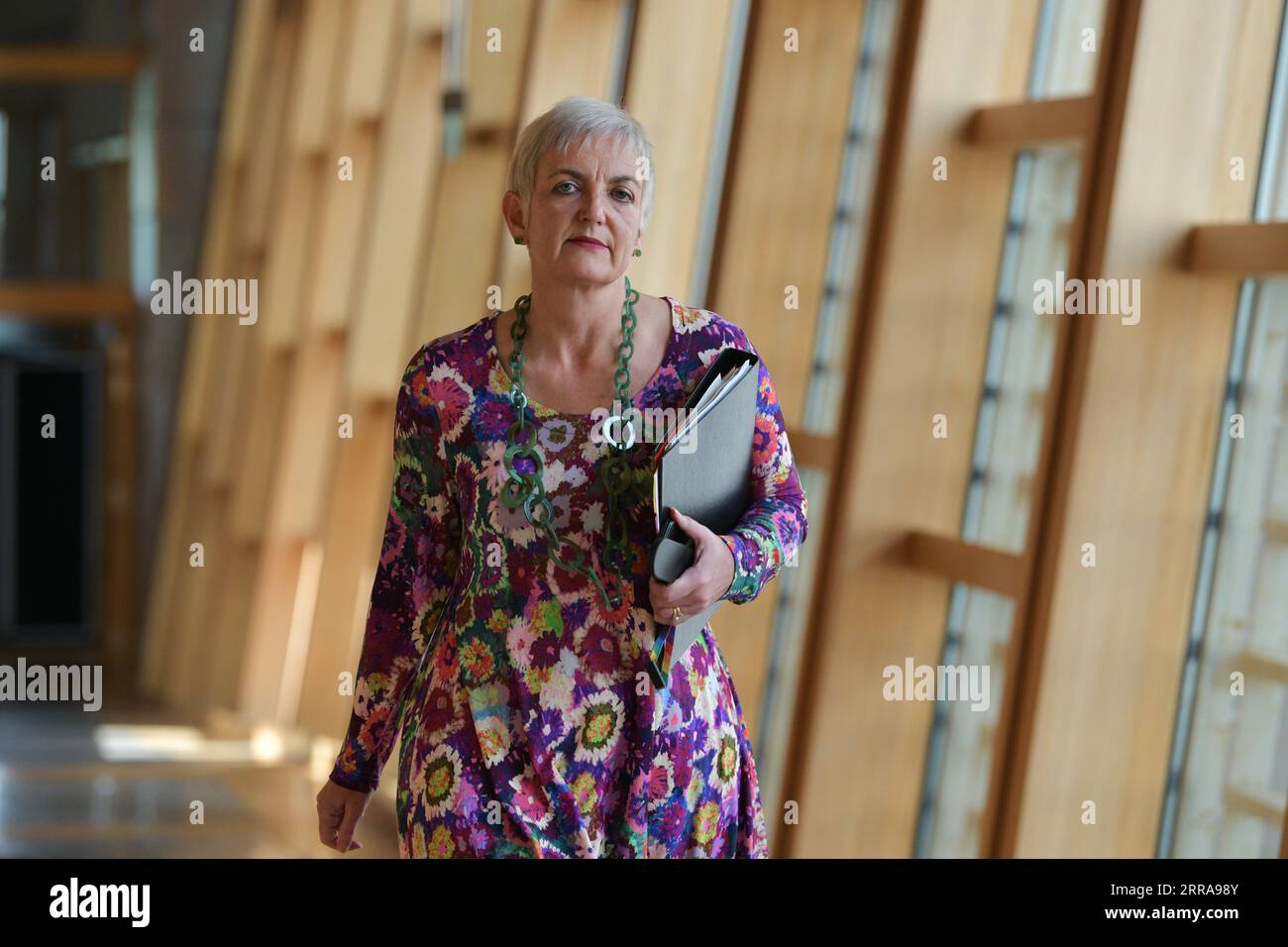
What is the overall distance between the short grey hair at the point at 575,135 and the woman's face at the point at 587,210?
0.01m

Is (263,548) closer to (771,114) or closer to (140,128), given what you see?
(140,128)

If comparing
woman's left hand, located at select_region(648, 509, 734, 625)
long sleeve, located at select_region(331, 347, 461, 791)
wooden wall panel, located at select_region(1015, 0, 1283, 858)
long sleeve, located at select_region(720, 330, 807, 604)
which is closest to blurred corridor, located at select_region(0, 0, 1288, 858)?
wooden wall panel, located at select_region(1015, 0, 1283, 858)

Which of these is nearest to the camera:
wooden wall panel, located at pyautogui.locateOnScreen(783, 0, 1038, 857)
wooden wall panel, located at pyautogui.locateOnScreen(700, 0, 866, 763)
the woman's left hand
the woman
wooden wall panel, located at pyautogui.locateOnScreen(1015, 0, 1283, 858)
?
the woman's left hand

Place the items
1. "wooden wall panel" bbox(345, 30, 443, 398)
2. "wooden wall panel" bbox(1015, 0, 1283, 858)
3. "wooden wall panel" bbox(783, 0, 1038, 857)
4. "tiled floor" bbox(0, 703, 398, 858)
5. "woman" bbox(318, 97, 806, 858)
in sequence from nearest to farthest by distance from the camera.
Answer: "woman" bbox(318, 97, 806, 858), "wooden wall panel" bbox(1015, 0, 1283, 858), "wooden wall panel" bbox(783, 0, 1038, 857), "tiled floor" bbox(0, 703, 398, 858), "wooden wall panel" bbox(345, 30, 443, 398)

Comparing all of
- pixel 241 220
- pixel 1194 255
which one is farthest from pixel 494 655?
pixel 241 220

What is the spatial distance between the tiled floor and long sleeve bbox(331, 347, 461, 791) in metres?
4.58

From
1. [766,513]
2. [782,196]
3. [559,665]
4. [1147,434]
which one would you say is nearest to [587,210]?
[766,513]

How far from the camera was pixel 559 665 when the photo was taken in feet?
7.64

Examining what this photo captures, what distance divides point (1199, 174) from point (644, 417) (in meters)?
1.76

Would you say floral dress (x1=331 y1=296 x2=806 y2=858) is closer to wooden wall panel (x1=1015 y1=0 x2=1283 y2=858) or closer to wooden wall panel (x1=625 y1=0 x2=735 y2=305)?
wooden wall panel (x1=1015 y1=0 x2=1283 y2=858)

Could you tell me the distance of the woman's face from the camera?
2.26m

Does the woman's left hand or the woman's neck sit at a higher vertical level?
the woman's neck

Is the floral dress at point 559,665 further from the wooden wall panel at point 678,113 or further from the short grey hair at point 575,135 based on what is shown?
the wooden wall panel at point 678,113
